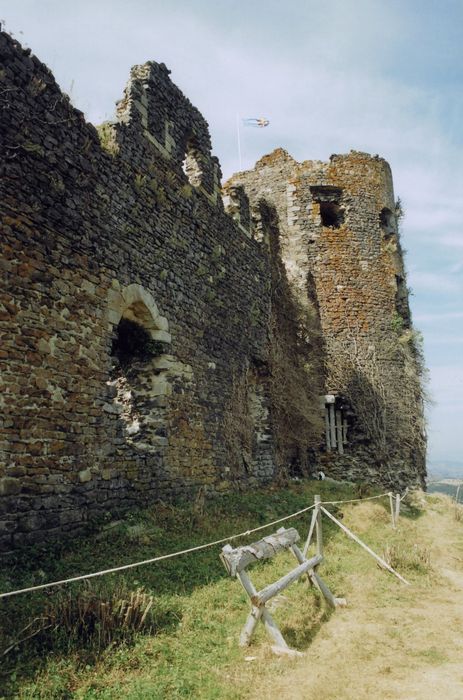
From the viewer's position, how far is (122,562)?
5805 millimetres

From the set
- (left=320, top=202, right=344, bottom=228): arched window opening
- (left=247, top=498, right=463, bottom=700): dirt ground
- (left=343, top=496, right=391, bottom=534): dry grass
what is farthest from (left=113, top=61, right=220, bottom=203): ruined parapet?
(left=247, top=498, right=463, bottom=700): dirt ground

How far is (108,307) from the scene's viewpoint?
740cm

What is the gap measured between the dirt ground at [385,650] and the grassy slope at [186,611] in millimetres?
32

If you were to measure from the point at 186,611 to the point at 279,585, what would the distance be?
0.93 m

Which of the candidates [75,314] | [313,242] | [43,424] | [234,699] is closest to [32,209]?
[75,314]

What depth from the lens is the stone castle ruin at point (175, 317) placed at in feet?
20.0

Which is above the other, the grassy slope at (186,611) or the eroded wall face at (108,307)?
the eroded wall face at (108,307)

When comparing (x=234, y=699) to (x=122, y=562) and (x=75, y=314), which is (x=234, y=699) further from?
(x=75, y=314)

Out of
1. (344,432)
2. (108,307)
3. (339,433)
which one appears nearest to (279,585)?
(108,307)

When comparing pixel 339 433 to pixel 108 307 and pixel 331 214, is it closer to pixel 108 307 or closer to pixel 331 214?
pixel 331 214

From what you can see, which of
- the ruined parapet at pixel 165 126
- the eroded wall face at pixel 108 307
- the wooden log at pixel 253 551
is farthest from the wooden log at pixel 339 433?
Answer: the wooden log at pixel 253 551

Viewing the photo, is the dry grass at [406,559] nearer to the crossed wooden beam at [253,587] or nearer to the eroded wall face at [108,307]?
the crossed wooden beam at [253,587]

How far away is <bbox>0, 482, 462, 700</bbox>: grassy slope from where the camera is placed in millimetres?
3768

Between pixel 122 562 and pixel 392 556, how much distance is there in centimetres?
379
